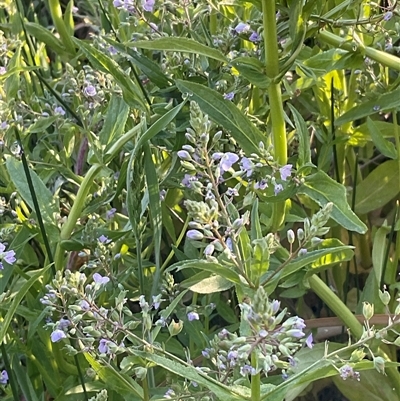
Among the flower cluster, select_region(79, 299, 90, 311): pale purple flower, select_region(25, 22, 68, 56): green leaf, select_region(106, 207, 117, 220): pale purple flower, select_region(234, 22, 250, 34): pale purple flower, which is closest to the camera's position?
the flower cluster

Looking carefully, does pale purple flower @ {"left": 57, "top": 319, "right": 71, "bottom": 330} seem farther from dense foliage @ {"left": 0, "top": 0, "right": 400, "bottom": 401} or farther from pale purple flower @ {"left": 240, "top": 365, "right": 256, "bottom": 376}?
pale purple flower @ {"left": 240, "top": 365, "right": 256, "bottom": 376}

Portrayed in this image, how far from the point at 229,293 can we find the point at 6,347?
30 cm

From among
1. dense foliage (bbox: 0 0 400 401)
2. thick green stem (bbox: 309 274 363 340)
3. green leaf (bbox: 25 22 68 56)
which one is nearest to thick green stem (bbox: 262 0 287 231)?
dense foliage (bbox: 0 0 400 401)

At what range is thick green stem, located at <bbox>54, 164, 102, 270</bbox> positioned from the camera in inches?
26.7

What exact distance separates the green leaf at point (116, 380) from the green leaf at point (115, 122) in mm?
237

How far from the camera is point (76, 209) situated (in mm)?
693

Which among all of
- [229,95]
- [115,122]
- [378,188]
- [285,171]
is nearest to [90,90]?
[115,122]

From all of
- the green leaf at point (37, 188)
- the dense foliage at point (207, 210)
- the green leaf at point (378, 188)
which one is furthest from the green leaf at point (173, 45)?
the green leaf at point (378, 188)

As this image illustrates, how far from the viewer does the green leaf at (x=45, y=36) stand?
3.11ft

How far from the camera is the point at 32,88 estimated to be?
95 centimetres

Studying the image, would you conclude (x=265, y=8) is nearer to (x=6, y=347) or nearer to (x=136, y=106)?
(x=136, y=106)

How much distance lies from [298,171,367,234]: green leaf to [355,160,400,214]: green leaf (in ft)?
0.79

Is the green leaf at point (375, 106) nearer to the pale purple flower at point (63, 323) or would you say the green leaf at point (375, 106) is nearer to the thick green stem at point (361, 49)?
the thick green stem at point (361, 49)

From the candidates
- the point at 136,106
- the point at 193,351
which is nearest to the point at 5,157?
the point at 136,106
